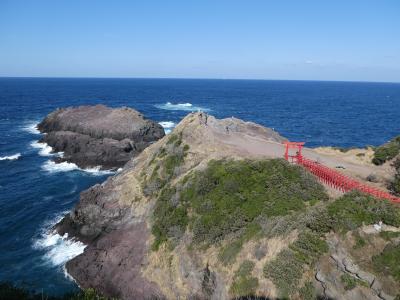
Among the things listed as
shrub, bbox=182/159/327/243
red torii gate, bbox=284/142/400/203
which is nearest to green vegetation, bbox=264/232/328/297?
shrub, bbox=182/159/327/243

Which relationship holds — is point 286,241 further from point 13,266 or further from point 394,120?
point 394,120

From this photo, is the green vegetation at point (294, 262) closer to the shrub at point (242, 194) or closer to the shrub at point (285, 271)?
the shrub at point (285, 271)

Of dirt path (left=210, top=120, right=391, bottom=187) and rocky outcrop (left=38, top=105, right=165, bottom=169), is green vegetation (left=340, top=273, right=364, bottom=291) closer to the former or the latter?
dirt path (left=210, top=120, right=391, bottom=187)

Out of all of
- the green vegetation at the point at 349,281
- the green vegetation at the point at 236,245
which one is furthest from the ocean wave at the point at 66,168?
the green vegetation at the point at 349,281

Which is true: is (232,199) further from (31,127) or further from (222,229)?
(31,127)

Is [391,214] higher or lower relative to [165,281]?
higher

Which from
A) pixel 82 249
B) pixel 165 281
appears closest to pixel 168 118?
pixel 82 249

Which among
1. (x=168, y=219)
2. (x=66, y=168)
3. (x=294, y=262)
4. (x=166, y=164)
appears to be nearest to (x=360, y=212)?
(x=294, y=262)
